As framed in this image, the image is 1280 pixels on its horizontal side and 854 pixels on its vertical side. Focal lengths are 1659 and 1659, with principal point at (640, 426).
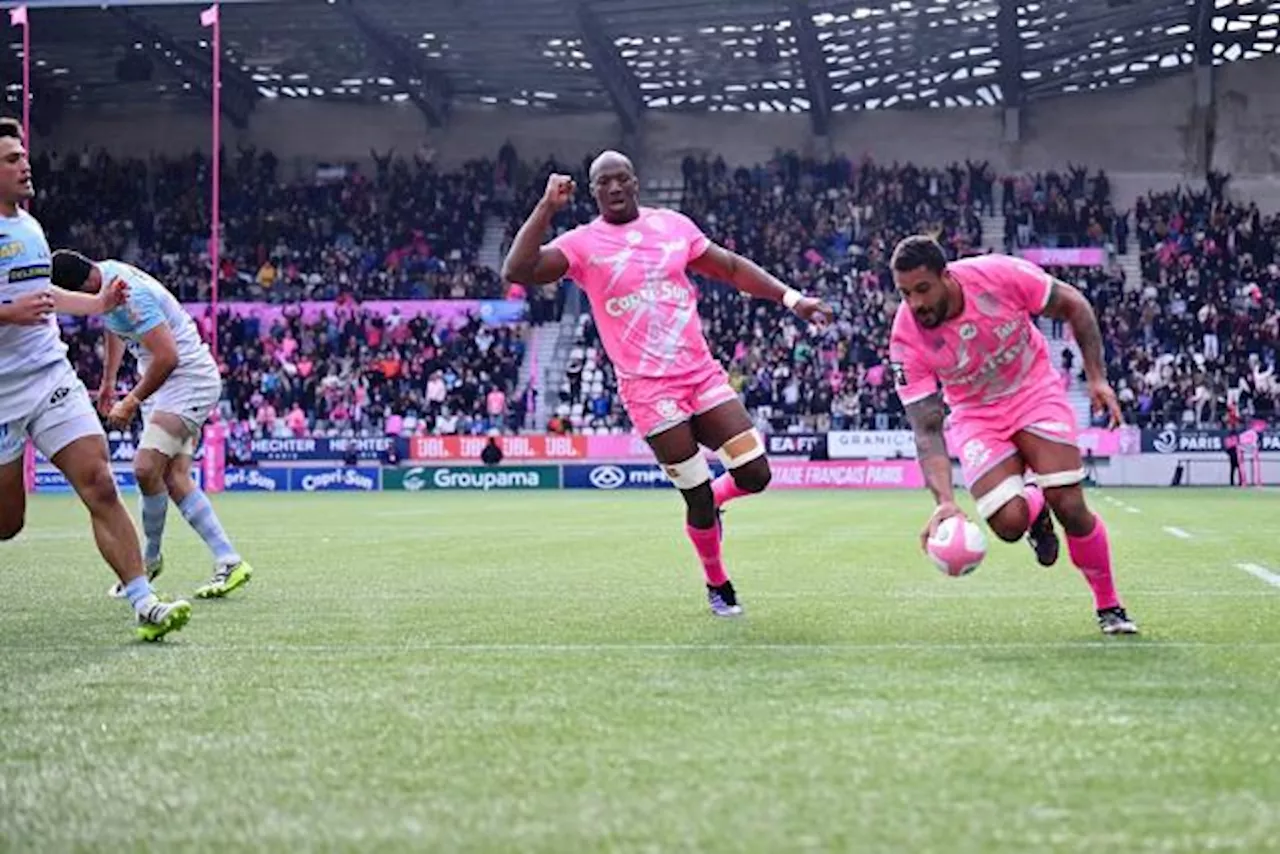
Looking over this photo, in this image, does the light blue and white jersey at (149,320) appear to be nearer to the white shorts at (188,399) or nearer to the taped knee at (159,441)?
the white shorts at (188,399)

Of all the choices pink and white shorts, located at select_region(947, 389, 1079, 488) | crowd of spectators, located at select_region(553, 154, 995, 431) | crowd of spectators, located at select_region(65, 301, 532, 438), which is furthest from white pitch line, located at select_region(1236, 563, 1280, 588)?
crowd of spectators, located at select_region(65, 301, 532, 438)

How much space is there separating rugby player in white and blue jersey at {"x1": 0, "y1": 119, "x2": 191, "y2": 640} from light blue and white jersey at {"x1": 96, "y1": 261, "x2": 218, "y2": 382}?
4.72 ft

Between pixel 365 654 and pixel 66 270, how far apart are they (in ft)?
11.7

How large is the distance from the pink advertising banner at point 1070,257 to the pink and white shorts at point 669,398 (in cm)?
4000

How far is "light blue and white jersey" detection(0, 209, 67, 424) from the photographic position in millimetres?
7461

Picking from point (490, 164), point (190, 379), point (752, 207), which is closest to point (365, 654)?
point (190, 379)

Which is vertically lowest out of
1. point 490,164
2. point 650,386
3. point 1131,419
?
point 1131,419

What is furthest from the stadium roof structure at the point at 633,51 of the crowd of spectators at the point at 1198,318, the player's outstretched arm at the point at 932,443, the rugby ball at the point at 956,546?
the rugby ball at the point at 956,546

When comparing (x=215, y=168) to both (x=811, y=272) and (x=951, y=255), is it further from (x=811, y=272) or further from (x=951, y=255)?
(x=951, y=255)

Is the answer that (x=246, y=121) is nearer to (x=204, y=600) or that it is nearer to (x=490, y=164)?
(x=490, y=164)

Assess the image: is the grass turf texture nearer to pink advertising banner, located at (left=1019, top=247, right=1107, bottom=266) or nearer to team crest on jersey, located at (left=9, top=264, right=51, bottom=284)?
team crest on jersey, located at (left=9, top=264, right=51, bottom=284)

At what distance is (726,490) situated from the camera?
31.6 feet

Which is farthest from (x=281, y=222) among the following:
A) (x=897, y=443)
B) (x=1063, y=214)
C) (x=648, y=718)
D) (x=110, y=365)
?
(x=648, y=718)

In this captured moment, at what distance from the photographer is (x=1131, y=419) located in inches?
1608
